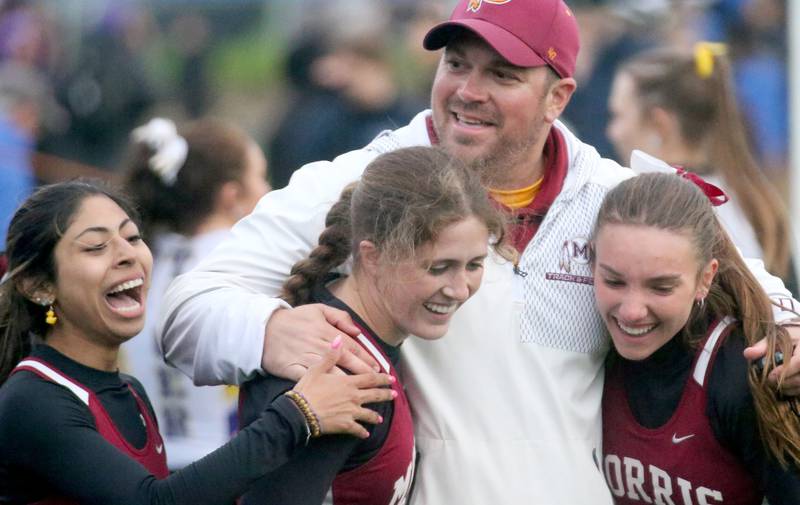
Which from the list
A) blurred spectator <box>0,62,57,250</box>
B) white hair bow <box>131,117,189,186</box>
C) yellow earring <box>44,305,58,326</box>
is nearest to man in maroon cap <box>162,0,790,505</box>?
yellow earring <box>44,305,58,326</box>

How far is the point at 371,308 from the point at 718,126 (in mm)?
2539

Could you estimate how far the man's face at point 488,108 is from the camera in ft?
10.3

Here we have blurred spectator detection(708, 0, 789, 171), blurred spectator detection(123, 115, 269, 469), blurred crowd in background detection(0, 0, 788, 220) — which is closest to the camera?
blurred spectator detection(123, 115, 269, 469)

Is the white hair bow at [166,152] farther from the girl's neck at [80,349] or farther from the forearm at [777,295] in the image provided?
the forearm at [777,295]

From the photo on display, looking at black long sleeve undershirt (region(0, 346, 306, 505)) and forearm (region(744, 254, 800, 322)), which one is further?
forearm (region(744, 254, 800, 322))

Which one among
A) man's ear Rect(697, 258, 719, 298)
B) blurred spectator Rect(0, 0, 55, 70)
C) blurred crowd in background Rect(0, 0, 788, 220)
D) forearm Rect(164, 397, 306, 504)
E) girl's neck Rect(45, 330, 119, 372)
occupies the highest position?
blurred spectator Rect(0, 0, 55, 70)

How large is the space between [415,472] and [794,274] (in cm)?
225

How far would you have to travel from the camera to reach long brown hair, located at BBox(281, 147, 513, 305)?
2654 millimetres

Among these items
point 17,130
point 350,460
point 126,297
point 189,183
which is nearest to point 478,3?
point 126,297

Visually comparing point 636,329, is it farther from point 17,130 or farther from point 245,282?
point 17,130

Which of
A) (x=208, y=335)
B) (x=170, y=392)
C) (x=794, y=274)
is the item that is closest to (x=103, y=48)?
(x=170, y=392)

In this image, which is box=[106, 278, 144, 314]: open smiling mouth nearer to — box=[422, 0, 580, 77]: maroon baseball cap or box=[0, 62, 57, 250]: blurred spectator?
box=[422, 0, 580, 77]: maroon baseball cap

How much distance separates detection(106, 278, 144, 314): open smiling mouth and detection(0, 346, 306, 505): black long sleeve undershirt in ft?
0.53

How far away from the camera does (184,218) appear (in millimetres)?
4656
